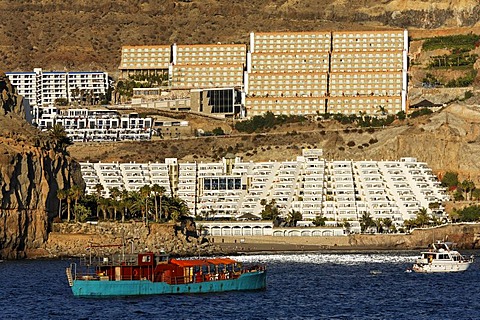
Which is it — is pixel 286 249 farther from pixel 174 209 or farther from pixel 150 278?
pixel 150 278

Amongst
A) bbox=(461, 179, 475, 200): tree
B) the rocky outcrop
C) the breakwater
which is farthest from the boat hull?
bbox=(461, 179, 475, 200): tree

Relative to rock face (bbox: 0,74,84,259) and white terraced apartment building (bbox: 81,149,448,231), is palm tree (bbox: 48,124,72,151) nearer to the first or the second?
rock face (bbox: 0,74,84,259)

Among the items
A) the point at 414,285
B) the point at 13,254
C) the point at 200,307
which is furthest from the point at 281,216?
the point at 200,307

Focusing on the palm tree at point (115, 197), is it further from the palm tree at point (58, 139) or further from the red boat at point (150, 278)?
the red boat at point (150, 278)

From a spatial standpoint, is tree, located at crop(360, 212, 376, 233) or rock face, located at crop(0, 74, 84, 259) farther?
tree, located at crop(360, 212, 376, 233)

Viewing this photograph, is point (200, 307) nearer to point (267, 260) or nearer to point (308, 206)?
point (267, 260)

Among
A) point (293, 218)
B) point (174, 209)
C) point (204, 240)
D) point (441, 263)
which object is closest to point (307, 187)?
point (293, 218)
